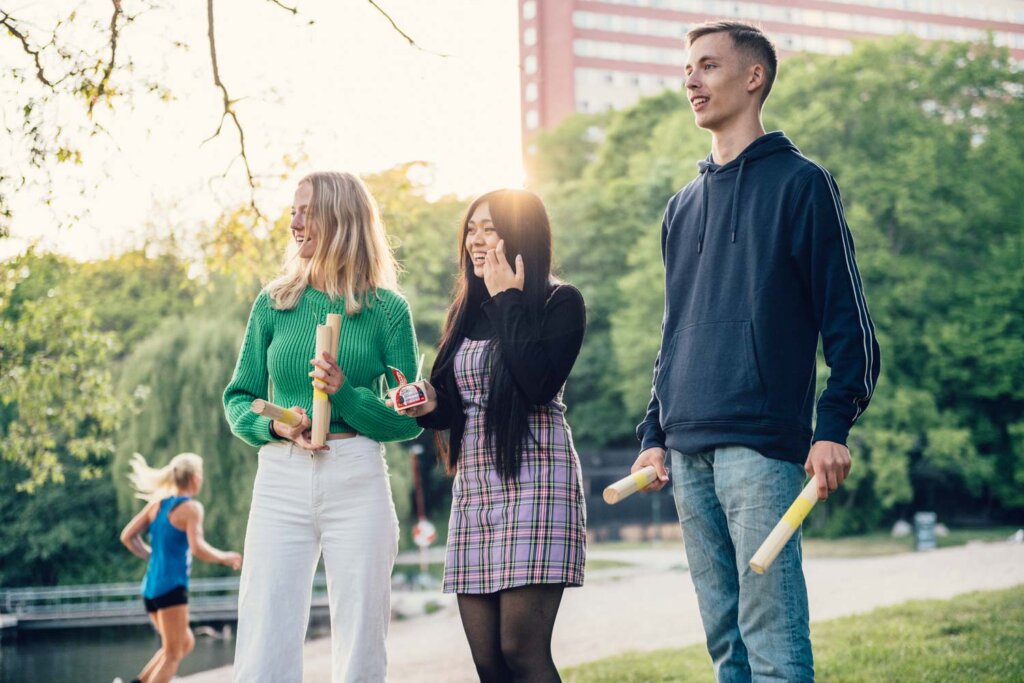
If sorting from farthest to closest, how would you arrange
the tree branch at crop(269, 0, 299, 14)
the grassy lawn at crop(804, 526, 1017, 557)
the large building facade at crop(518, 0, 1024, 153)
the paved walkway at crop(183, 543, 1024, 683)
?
the large building facade at crop(518, 0, 1024, 153) < the grassy lawn at crop(804, 526, 1017, 557) < the paved walkway at crop(183, 543, 1024, 683) < the tree branch at crop(269, 0, 299, 14)

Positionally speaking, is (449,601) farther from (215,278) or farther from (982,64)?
(982,64)

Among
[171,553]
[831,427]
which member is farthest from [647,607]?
[831,427]

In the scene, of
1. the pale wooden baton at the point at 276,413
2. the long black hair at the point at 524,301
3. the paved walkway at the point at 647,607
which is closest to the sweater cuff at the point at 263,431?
the pale wooden baton at the point at 276,413

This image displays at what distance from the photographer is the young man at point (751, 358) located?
2754 millimetres

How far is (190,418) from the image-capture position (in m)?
20.8

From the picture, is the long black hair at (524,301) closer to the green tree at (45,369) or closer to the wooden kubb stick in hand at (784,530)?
the wooden kubb stick in hand at (784,530)

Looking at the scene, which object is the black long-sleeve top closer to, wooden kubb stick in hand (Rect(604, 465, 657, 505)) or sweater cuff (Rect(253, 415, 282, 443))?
wooden kubb stick in hand (Rect(604, 465, 657, 505))

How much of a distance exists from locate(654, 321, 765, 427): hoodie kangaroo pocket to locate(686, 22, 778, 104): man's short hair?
0.67 m

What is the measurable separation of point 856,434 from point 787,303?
83.0 ft

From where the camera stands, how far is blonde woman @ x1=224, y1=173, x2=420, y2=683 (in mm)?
3314

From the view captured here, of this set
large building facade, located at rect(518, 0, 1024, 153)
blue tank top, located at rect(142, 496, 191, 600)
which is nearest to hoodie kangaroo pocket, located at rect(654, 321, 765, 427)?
blue tank top, located at rect(142, 496, 191, 600)

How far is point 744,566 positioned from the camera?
2797 millimetres

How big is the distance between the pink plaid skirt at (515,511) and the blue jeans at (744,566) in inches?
13.4

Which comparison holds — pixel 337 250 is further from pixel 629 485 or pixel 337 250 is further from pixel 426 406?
pixel 629 485
